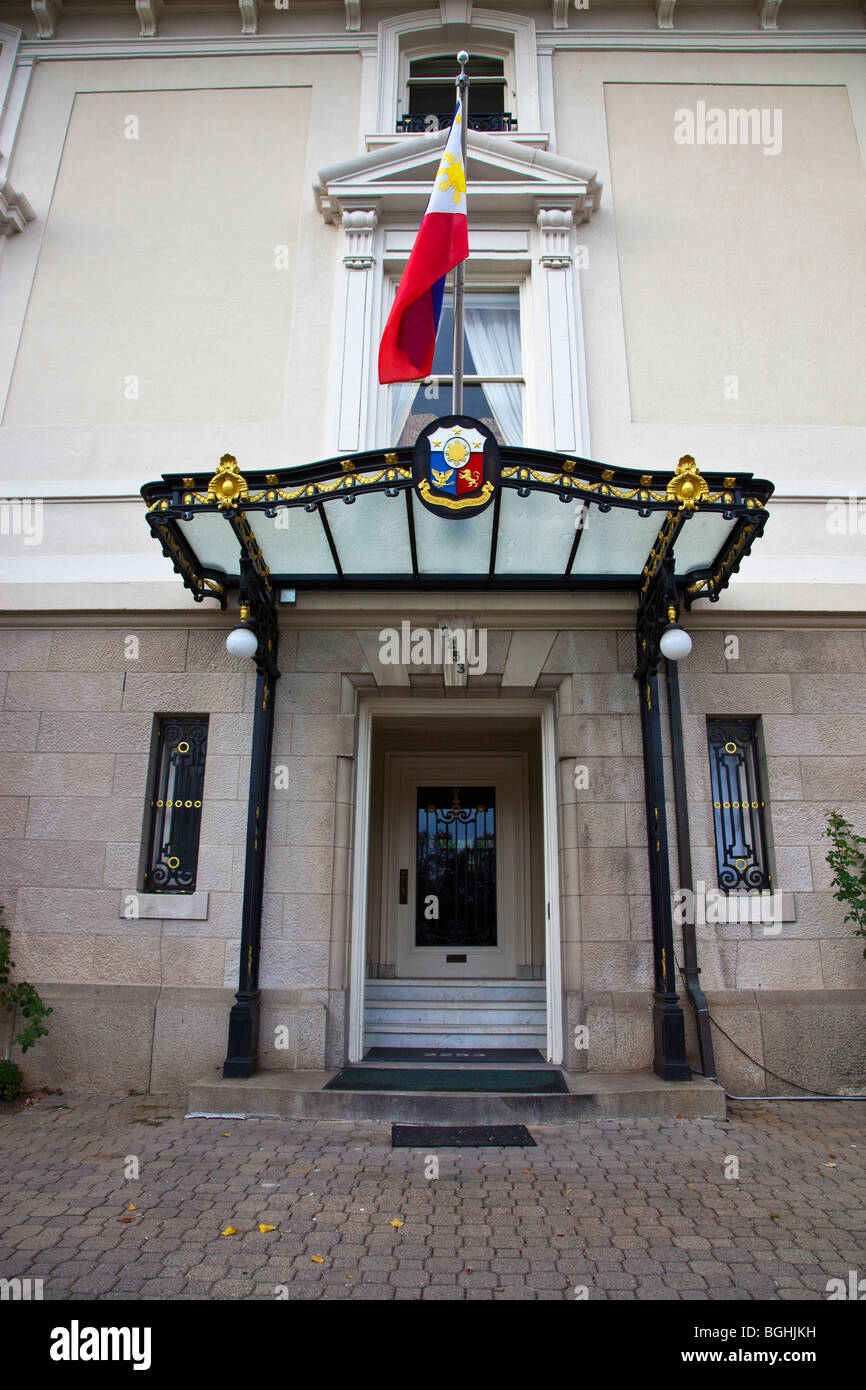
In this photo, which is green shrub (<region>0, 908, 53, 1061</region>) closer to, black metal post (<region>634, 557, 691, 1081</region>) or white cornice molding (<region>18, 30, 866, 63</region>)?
black metal post (<region>634, 557, 691, 1081</region>)

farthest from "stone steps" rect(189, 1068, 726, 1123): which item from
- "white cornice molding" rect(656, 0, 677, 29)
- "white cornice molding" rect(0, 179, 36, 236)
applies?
"white cornice molding" rect(656, 0, 677, 29)

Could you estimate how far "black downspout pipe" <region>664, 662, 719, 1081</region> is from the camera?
18.7 ft

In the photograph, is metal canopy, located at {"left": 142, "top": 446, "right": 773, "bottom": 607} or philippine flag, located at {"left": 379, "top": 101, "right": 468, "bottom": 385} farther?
philippine flag, located at {"left": 379, "top": 101, "right": 468, "bottom": 385}

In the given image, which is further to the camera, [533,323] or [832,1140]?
[533,323]

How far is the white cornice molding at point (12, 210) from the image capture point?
8.02 metres

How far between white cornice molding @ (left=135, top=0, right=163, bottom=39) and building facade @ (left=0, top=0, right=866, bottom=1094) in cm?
8

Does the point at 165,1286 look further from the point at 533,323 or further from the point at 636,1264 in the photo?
the point at 533,323

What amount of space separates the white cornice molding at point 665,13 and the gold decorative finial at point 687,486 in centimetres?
723

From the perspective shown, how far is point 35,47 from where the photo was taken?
908 cm

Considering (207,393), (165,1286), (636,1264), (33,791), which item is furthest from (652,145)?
(165,1286)

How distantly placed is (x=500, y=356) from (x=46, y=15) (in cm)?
719

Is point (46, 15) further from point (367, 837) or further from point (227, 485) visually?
point (367, 837)

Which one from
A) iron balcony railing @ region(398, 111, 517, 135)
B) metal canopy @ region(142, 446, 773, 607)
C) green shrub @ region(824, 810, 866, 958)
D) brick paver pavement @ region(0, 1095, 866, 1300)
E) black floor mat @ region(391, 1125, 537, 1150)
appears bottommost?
brick paver pavement @ region(0, 1095, 866, 1300)

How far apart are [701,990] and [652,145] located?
350 inches
